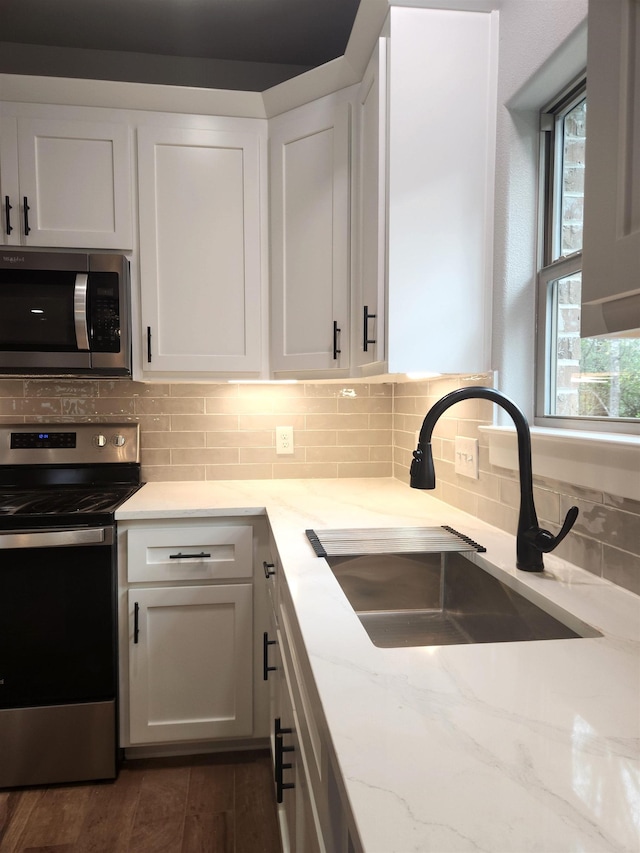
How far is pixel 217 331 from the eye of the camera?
2.19 meters

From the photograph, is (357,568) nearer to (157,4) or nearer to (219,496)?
(219,496)

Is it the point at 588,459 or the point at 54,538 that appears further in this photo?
the point at 54,538

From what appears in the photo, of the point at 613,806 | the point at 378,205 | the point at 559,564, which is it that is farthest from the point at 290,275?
the point at 613,806

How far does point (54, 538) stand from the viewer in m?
1.85

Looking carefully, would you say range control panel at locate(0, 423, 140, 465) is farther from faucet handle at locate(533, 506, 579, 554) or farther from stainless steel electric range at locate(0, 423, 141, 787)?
faucet handle at locate(533, 506, 579, 554)

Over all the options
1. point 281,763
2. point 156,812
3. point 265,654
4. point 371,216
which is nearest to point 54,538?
point 265,654

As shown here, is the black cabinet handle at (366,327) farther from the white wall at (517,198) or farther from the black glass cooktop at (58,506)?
the black glass cooktop at (58,506)

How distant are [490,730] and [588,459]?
659 millimetres

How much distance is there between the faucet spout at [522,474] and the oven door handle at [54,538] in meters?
1.15

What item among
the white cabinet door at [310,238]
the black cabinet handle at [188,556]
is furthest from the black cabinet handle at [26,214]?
the black cabinet handle at [188,556]

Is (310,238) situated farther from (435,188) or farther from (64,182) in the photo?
(64,182)

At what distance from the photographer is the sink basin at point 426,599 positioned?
4.10 feet

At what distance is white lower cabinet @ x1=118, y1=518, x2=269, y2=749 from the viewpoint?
1.95m

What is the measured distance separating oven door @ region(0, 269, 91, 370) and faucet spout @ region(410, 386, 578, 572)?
137 cm
